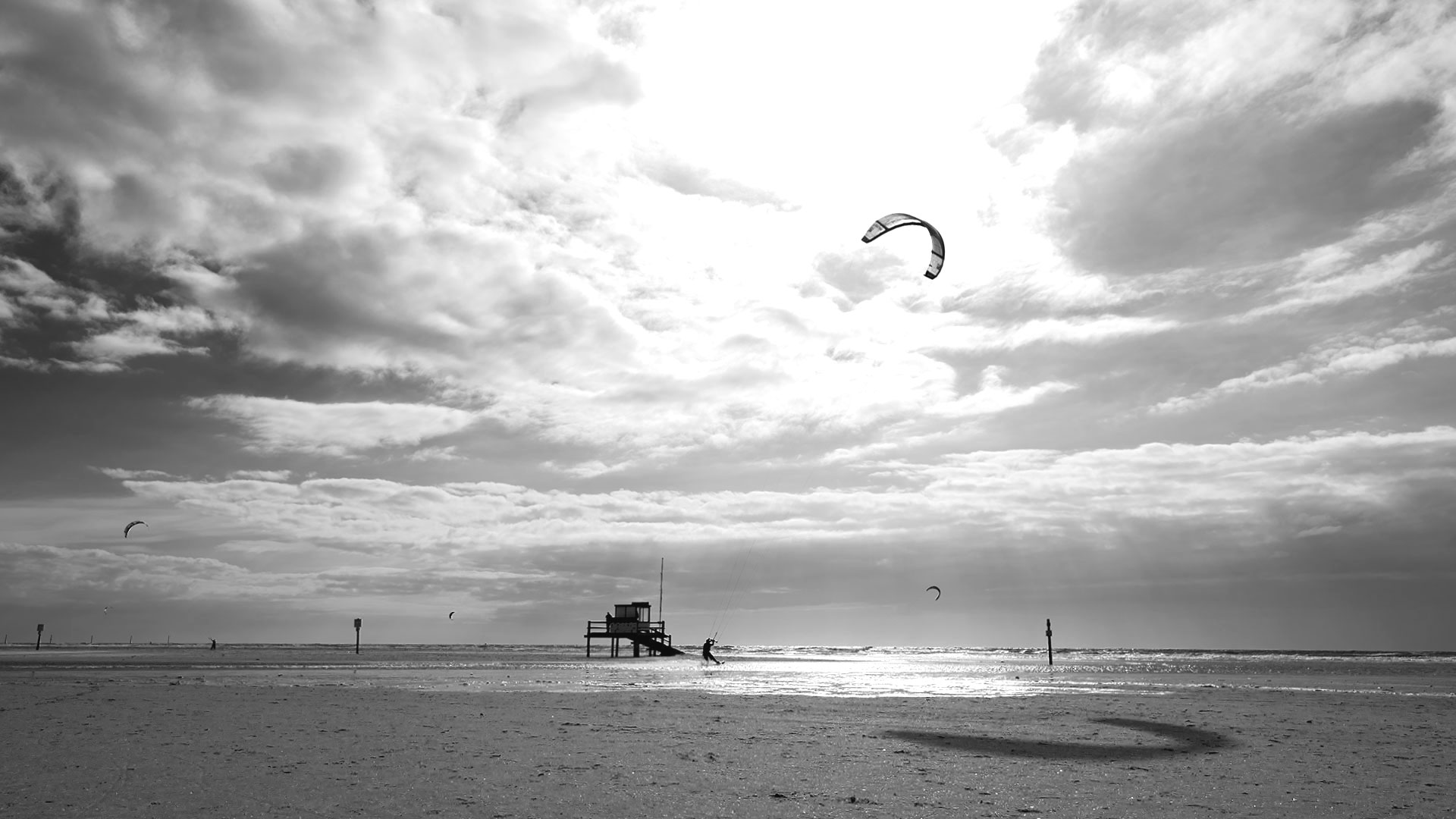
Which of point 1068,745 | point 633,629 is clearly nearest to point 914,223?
point 1068,745

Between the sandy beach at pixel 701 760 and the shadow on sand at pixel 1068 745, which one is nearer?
the sandy beach at pixel 701 760

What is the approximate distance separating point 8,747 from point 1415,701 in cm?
3522

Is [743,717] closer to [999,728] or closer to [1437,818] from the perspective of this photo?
[999,728]

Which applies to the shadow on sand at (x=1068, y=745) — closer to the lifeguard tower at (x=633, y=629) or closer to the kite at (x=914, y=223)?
the kite at (x=914, y=223)

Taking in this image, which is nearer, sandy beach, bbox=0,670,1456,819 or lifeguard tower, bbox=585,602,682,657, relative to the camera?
sandy beach, bbox=0,670,1456,819

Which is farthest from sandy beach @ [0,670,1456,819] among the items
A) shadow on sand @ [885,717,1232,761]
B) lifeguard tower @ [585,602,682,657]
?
lifeguard tower @ [585,602,682,657]

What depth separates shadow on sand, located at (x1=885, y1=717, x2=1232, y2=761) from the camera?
1409 centimetres

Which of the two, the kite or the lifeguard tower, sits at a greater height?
the kite

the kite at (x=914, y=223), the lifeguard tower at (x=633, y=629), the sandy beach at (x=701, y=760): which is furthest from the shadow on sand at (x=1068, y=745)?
the lifeguard tower at (x=633, y=629)

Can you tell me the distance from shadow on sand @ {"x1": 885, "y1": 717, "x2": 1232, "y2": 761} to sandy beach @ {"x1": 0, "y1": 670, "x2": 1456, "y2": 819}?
3.8 inches

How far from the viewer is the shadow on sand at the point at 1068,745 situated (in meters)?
14.1

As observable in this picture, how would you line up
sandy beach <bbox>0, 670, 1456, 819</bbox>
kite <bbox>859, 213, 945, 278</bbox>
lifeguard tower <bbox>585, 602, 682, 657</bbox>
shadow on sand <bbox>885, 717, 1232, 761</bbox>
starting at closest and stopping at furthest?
sandy beach <bbox>0, 670, 1456, 819</bbox> < shadow on sand <bbox>885, 717, 1232, 761</bbox> < kite <bbox>859, 213, 945, 278</bbox> < lifeguard tower <bbox>585, 602, 682, 657</bbox>

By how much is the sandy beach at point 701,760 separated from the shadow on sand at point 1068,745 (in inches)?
3.8

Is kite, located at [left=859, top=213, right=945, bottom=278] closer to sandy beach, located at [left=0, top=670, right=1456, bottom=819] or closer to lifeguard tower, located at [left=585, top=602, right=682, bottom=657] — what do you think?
sandy beach, located at [left=0, top=670, right=1456, bottom=819]
